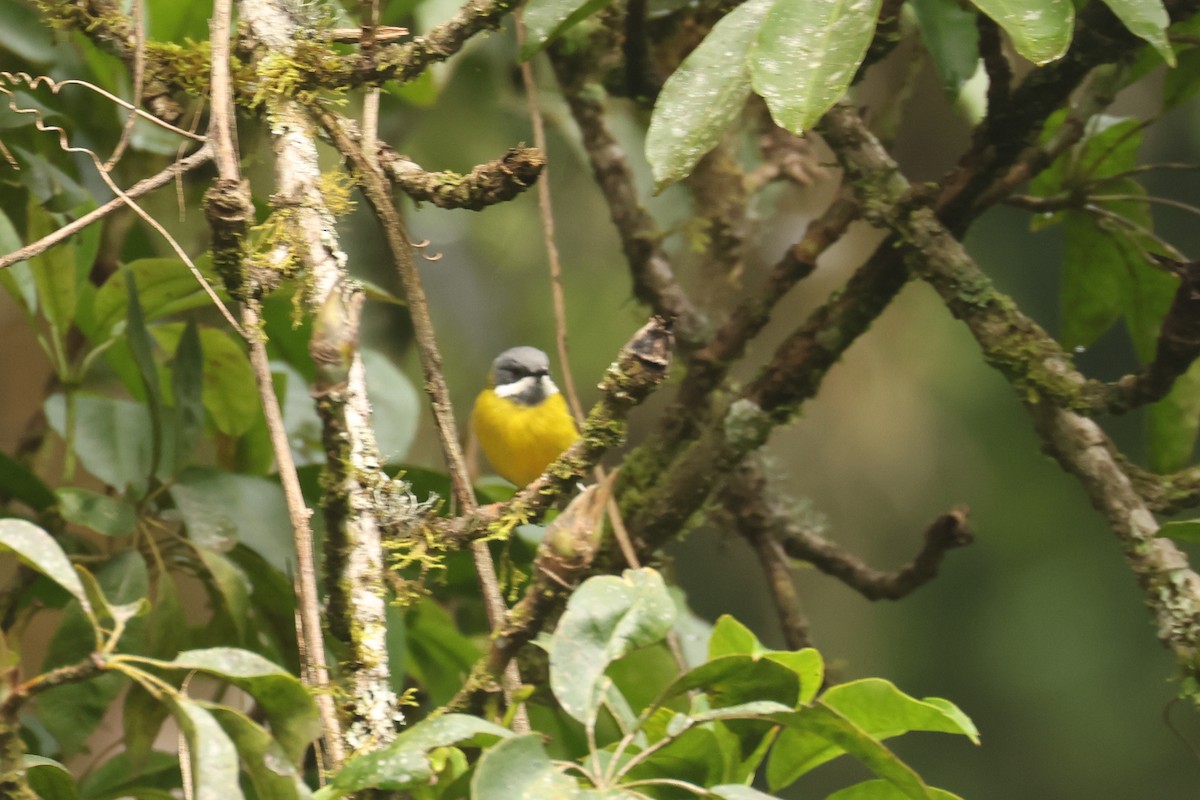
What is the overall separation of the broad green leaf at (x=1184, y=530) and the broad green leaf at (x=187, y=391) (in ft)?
2.45

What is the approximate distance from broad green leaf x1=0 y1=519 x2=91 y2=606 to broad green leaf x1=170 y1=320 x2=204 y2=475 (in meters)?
0.45

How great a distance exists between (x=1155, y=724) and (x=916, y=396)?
789 mm

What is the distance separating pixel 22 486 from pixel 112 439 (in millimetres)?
92

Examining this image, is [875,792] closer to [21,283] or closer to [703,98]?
[703,98]

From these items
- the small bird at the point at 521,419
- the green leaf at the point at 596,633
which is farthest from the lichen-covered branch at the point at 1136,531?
the small bird at the point at 521,419

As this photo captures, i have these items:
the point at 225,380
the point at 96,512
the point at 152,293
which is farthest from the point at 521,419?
the point at 96,512

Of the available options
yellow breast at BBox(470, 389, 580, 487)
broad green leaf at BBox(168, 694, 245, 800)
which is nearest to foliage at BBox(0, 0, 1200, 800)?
broad green leaf at BBox(168, 694, 245, 800)

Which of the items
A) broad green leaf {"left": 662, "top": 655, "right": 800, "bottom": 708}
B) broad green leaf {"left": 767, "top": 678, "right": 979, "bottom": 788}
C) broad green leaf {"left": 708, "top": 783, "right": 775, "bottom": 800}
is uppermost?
broad green leaf {"left": 662, "top": 655, "right": 800, "bottom": 708}

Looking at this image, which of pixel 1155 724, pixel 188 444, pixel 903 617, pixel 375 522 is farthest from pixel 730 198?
pixel 1155 724

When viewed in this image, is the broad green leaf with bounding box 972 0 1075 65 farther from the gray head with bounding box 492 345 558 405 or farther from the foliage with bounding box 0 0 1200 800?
the gray head with bounding box 492 345 558 405

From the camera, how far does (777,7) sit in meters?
0.66

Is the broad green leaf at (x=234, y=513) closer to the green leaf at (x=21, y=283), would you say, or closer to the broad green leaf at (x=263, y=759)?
the green leaf at (x=21, y=283)

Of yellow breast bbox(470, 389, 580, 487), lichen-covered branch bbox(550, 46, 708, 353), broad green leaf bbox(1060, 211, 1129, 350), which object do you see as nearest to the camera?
broad green leaf bbox(1060, 211, 1129, 350)

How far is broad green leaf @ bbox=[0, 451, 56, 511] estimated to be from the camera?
982 mm
